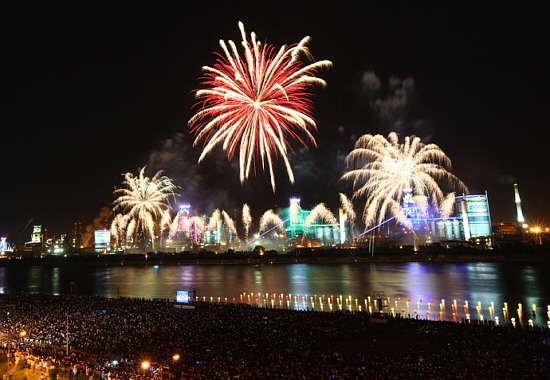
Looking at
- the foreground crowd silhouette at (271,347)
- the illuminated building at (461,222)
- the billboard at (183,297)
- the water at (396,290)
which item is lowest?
the water at (396,290)

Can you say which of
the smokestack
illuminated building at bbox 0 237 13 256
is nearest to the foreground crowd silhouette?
the smokestack

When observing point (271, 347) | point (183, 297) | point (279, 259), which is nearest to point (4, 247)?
point (279, 259)

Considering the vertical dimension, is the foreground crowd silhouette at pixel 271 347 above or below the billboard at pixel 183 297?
below

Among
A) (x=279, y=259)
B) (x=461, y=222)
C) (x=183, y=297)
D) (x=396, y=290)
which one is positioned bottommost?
(x=396, y=290)

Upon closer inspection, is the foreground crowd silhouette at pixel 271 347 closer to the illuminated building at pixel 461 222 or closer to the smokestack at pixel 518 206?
the illuminated building at pixel 461 222

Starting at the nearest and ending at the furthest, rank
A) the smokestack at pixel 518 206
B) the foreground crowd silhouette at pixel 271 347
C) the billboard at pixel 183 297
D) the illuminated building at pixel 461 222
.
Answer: the foreground crowd silhouette at pixel 271 347 < the billboard at pixel 183 297 < the illuminated building at pixel 461 222 < the smokestack at pixel 518 206

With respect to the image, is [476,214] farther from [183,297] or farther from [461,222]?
[183,297]

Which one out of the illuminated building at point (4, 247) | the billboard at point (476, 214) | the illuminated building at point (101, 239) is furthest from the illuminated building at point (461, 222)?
the illuminated building at point (4, 247)

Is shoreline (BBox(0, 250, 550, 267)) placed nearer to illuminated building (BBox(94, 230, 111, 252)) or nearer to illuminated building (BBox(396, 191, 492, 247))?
illuminated building (BBox(94, 230, 111, 252))
